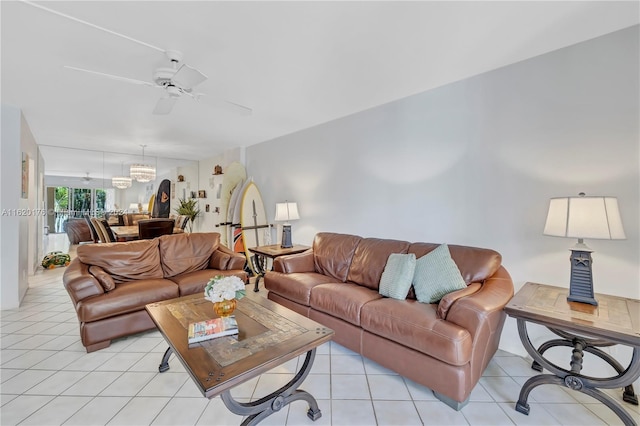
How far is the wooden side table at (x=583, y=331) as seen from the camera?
4.71 ft

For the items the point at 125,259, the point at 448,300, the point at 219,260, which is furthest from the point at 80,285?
the point at 448,300

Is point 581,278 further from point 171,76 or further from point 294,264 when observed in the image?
point 171,76

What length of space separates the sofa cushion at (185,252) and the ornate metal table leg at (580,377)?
3300 millimetres

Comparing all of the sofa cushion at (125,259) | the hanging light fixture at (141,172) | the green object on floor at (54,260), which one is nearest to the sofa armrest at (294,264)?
the sofa cushion at (125,259)

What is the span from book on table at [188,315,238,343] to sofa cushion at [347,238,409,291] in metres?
1.51

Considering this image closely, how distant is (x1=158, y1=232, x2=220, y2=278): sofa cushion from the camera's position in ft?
10.6

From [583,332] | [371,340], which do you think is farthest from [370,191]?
[583,332]

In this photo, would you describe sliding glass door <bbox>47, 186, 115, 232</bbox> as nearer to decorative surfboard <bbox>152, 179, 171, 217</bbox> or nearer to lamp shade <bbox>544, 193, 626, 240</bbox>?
decorative surfboard <bbox>152, 179, 171, 217</bbox>

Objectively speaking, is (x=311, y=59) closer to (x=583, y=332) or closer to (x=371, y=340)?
(x=371, y=340)

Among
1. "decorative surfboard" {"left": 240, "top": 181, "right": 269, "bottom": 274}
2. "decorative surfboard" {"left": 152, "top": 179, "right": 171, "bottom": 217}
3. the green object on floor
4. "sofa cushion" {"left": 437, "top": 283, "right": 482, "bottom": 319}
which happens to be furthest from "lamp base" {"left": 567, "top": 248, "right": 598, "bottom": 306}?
"decorative surfboard" {"left": 152, "top": 179, "right": 171, "bottom": 217}

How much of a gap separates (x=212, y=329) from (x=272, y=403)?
525 mm

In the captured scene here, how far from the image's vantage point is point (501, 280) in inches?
82.8

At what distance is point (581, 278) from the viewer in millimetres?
1782

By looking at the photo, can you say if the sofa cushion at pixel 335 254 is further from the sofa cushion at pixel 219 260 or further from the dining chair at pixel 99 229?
the dining chair at pixel 99 229
